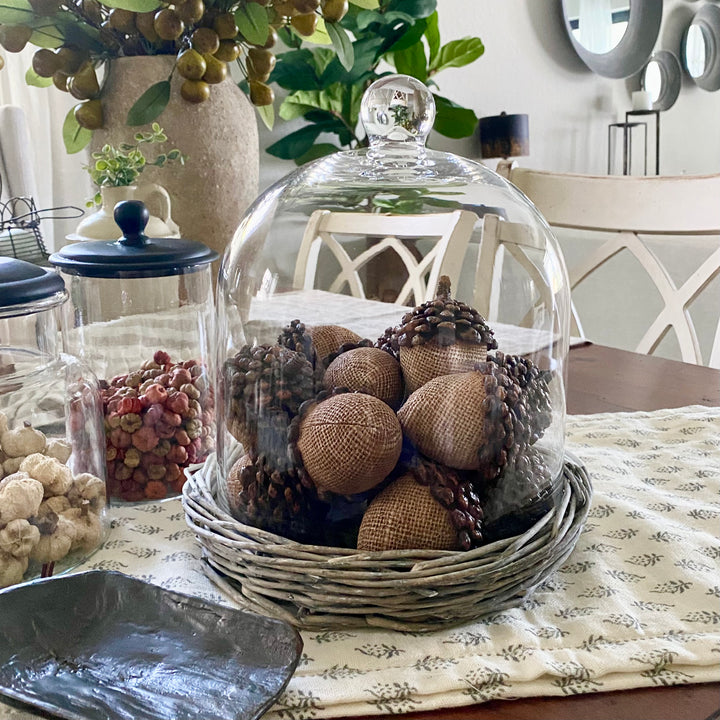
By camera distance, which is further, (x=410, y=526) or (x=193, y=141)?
(x=193, y=141)

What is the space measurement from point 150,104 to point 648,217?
81cm

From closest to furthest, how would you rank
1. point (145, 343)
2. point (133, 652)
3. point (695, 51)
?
point (133, 652)
point (145, 343)
point (695, 51)

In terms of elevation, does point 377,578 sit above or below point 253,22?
below

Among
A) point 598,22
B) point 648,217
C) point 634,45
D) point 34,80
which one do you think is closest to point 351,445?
point 648,217

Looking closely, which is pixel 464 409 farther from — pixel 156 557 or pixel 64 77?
pixel 64 77

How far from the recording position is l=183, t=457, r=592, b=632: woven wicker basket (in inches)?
16.5

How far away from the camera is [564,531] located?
18.8 inches

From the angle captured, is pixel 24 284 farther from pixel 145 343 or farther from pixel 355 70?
pixel 355 70

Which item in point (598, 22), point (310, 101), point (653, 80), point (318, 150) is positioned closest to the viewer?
point (310, 101)

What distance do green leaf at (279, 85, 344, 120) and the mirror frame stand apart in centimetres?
173

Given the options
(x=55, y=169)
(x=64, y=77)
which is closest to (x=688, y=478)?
(x=64, y=77)

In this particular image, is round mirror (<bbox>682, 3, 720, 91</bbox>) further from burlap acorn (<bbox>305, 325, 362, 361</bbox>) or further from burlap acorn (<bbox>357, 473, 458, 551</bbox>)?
burlap acorn (<bbox>357, 473, 458, 551</bbox>)

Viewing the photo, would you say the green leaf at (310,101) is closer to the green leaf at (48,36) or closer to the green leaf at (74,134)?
the green leaf at (74,134)

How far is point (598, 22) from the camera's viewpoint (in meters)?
3.71
